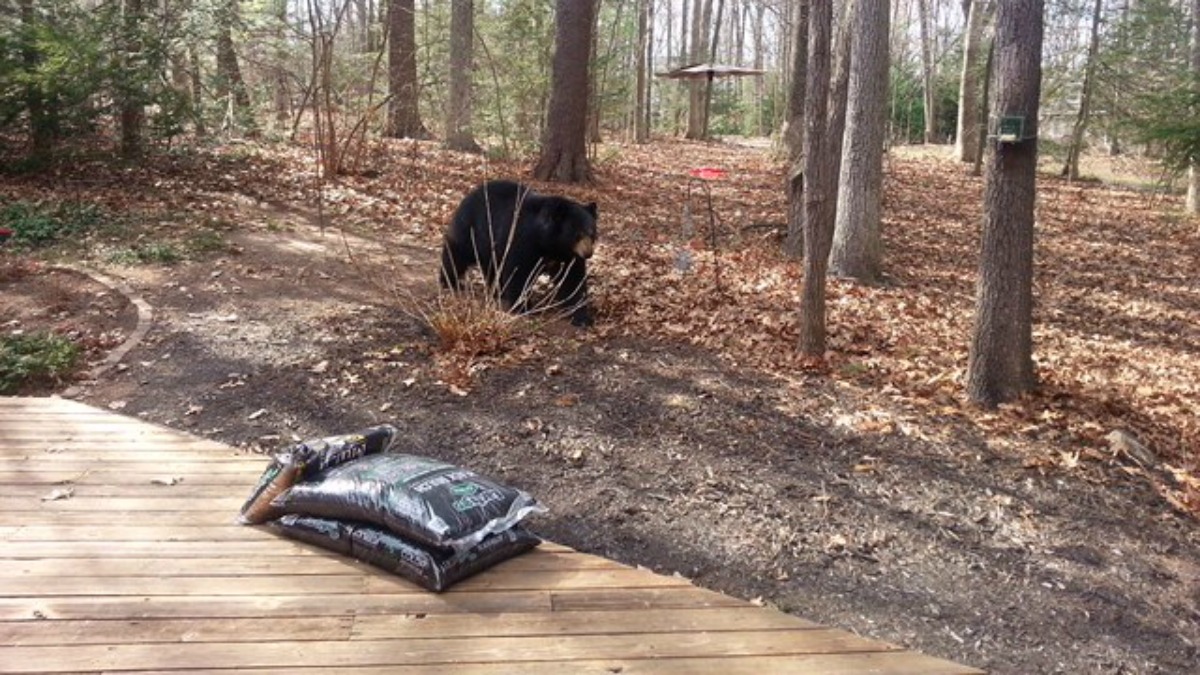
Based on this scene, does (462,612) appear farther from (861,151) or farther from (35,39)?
(35,39)

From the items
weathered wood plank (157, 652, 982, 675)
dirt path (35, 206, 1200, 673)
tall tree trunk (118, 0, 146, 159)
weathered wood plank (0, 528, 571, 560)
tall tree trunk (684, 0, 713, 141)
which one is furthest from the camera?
tall tree trunk (684, 0, 713, 141)

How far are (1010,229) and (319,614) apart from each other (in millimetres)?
4295

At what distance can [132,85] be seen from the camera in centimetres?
1041

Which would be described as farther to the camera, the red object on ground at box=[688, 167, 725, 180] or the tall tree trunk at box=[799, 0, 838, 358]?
the red object on ground at box=[688, 167, 725, 180]

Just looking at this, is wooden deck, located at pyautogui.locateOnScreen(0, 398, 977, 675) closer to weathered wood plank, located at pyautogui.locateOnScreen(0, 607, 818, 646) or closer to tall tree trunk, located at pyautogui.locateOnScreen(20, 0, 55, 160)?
weathered wood plank, located at pyautogui.locateOnScreen(0, 607, 818, 646)

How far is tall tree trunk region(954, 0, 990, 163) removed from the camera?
70.2ft

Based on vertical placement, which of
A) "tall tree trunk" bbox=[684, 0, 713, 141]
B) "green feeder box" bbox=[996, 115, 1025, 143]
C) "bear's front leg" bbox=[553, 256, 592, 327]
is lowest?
"bear's front leg" bbox=[553, 256, 592, 327]

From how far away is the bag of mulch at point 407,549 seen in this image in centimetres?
286

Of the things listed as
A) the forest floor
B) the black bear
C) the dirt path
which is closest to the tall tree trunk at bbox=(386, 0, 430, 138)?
the forest floor

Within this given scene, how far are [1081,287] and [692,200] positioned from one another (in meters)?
5.88

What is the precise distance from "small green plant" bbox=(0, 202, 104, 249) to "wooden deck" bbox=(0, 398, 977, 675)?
21.3ft

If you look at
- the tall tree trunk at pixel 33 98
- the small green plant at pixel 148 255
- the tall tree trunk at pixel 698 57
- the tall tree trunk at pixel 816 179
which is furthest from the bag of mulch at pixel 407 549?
the tall tree trunk at pixel 698 57

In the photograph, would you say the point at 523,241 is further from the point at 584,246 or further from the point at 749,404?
the point at 749,404

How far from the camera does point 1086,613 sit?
3.47 m
